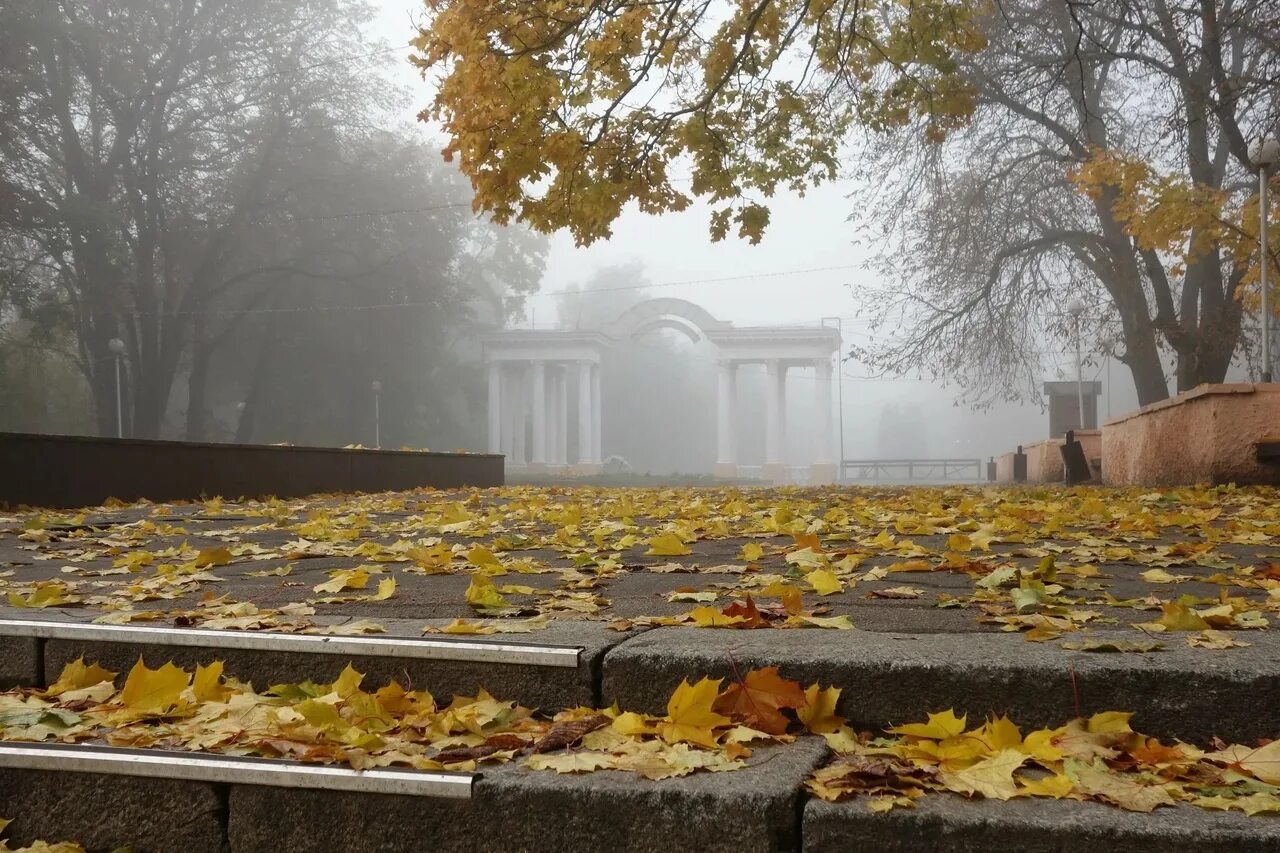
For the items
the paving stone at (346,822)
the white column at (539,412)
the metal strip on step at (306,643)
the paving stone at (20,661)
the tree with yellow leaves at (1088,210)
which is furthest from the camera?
the white column at (539,412)

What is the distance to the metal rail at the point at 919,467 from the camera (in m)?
44.5

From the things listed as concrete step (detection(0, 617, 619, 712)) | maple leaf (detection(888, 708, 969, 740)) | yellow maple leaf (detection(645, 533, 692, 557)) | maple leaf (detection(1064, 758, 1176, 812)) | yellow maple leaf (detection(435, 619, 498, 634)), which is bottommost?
maple leaf (detection(1064, 758, 1176, 812))

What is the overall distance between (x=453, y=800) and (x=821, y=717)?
715mm

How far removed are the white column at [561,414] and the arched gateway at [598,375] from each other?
0.07 meters

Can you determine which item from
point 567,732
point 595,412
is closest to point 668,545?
point 567,732

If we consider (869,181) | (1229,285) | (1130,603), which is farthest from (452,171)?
(1130,603)

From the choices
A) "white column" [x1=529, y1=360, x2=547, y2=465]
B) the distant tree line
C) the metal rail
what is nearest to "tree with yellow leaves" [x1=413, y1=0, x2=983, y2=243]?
the distant tree line

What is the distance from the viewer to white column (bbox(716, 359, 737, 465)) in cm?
5147

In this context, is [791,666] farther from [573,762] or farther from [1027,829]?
[1027,829]

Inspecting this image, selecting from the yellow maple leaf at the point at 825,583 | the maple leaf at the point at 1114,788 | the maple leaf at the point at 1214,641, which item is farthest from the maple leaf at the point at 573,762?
the yellow maple leaf at the point at 825,583

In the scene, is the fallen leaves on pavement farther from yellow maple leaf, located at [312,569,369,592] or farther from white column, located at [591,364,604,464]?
white column, located at [591,364,604,464]

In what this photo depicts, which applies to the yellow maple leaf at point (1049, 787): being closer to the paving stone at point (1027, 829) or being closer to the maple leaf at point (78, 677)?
the paving stone at point (1027, 829)

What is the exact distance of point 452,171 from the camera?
41.8 metres

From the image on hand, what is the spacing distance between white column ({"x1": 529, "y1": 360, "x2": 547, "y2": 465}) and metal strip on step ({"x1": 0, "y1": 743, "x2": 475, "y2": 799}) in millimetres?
49332
